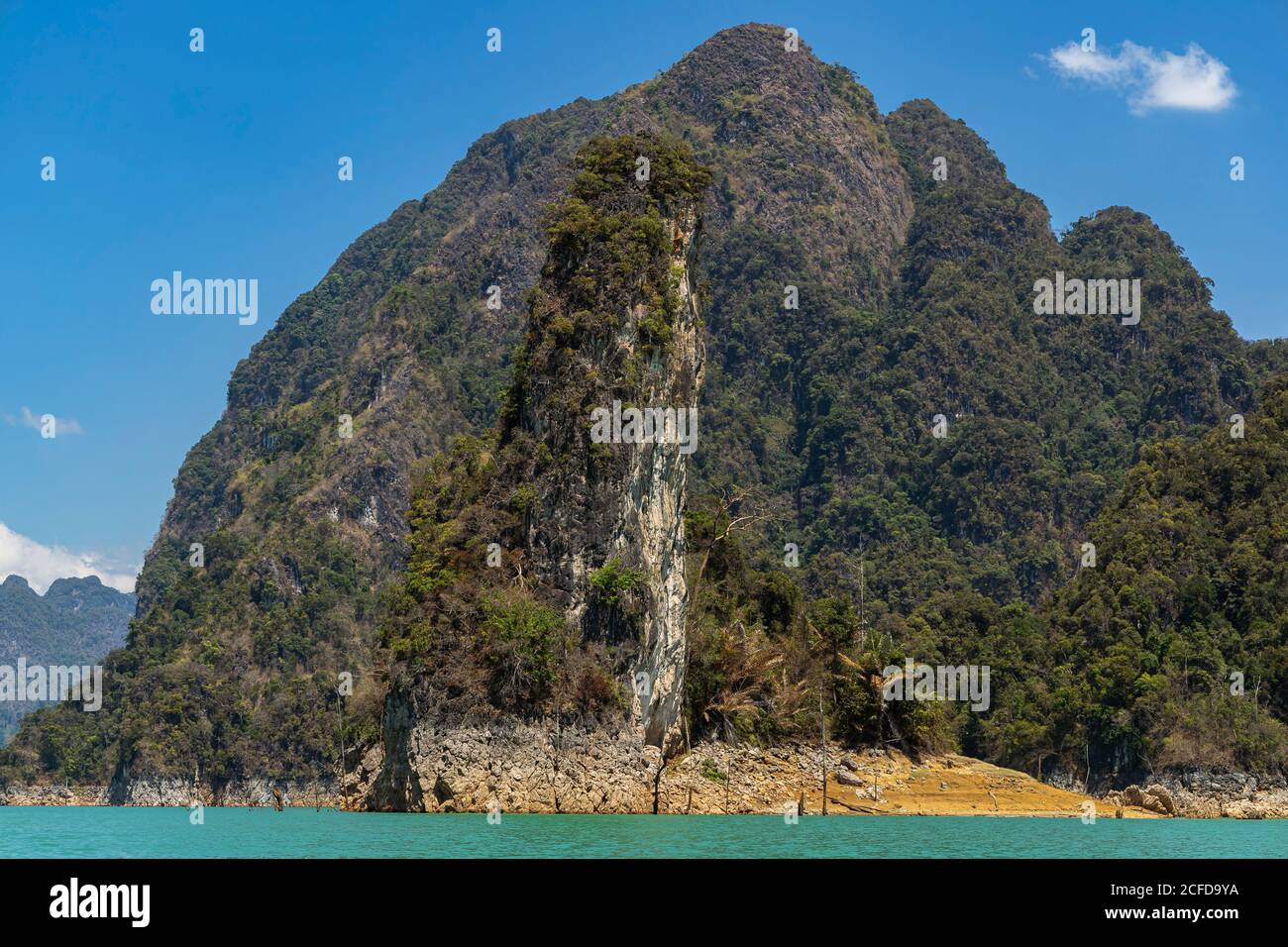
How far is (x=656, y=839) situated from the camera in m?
35.9

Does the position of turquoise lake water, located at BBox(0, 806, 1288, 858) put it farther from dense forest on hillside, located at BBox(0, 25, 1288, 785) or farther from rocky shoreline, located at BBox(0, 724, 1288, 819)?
dense forest on hillside, located at BBox(0, 25, 1288, 785)

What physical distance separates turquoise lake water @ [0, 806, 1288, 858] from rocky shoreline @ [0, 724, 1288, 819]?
212 cm

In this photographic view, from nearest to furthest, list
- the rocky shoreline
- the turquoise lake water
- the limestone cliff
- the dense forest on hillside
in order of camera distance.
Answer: the turquoise lake water → the rocky shoreline → the limestone cliff → the dense forest on hillside

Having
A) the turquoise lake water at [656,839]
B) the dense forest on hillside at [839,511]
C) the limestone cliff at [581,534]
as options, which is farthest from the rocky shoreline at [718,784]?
the turquoise lake water at [656,839]

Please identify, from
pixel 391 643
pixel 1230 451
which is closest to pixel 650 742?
pixel 391 643

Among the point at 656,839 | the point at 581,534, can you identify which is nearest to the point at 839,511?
Answer: the point at 581,534

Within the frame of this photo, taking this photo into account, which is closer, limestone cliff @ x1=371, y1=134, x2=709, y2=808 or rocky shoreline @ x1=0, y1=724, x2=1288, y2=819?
→ rocky shoreline @ x1=0, y1=724, x2=1288, y2=819

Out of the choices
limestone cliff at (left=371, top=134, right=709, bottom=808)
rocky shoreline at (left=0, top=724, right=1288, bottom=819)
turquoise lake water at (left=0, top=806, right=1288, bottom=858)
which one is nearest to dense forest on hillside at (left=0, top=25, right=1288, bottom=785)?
limestone cliff at (left=371, top=134, right=709, bottom=808)

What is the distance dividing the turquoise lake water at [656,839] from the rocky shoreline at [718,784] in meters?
2.12

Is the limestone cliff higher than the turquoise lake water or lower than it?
higher

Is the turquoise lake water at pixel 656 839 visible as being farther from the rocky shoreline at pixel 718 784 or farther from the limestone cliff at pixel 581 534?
the limestone cliff at pixel 581 534

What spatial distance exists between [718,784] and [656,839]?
841 inches

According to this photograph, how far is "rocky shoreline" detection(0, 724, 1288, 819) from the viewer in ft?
169
